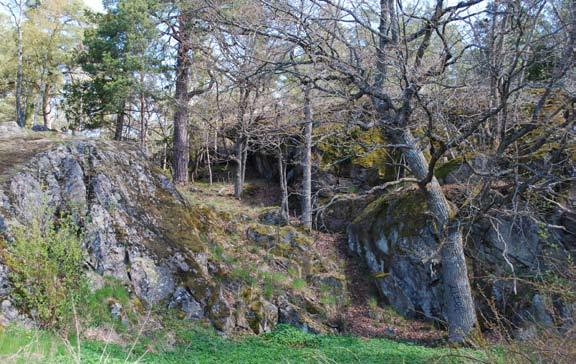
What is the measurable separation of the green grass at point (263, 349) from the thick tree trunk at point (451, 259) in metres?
0.61

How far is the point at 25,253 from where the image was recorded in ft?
16.1

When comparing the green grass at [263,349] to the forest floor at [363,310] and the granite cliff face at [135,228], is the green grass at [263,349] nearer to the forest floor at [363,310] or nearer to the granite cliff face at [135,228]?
the granite cliff face at [135,228]

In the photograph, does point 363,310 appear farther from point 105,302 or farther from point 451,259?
point 105,302

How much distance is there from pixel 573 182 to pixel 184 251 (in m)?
7.65

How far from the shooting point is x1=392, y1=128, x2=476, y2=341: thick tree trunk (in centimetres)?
723

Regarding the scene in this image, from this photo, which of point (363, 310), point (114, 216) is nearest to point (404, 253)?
point (363, 310)

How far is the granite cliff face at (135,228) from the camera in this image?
7.02m

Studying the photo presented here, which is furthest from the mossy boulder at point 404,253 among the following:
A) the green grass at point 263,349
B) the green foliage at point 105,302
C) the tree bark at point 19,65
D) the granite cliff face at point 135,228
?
the tree bark at point 19,65

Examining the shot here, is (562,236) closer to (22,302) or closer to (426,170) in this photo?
(426,170)

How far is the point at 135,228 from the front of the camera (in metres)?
7.89

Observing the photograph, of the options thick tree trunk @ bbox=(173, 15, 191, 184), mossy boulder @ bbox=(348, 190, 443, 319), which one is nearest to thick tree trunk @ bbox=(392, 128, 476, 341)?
mossy boulder @ bbox=(348, 190, 443, 319)

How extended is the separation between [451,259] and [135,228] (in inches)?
216

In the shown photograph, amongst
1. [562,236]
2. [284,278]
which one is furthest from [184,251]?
[562,236]

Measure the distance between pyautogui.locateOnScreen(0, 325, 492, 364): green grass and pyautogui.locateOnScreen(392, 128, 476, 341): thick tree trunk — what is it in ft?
2.01
